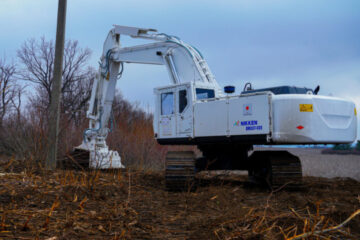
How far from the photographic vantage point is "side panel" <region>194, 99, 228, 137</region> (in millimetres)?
9070

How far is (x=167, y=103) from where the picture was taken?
1030 cm

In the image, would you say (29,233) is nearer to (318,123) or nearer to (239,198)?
(239,198)

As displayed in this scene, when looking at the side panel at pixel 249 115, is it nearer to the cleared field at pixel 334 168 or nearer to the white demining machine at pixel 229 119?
the white demining machine at pixel 229 119

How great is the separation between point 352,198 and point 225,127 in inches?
123

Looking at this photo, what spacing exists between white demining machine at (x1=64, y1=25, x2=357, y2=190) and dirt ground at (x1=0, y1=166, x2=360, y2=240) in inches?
43.8

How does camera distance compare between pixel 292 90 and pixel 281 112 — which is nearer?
pixel 281 112

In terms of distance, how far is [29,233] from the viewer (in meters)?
4.11

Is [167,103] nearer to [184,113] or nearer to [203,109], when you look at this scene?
[184,113]

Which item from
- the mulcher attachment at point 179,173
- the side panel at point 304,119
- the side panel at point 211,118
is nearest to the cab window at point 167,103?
the side panel at point 211,118

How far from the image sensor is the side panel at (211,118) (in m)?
9.07

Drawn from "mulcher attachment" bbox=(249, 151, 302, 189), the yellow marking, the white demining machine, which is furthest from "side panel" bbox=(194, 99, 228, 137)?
the yellow marking

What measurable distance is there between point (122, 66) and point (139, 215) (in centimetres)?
836

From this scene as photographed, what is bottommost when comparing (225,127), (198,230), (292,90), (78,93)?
(198,230)

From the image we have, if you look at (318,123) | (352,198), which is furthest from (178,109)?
(352,198)
